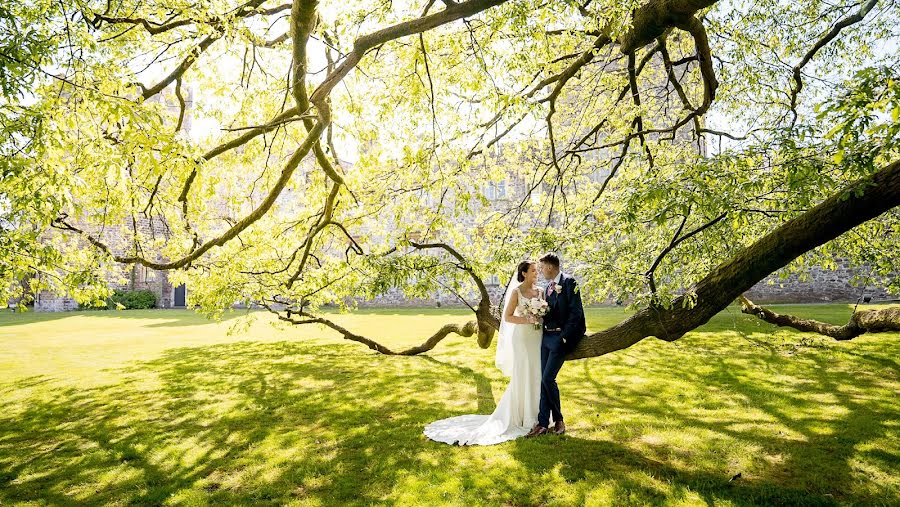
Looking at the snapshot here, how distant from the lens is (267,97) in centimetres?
967

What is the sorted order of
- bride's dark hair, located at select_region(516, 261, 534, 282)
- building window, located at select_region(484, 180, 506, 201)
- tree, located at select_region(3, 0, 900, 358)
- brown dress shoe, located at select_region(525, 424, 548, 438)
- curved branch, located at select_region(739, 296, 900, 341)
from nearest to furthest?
tree, located at select_region(3, 0, 900, 358) < brown dress shoe, located at select_region(525, 424, 548, 438) < bride's dark hair, located at select_region(516, 261, 534, 282) < curved branch, located at select_region(739, 296, 900, 341) < building window, located at select_region(484, 180, 506, 201)

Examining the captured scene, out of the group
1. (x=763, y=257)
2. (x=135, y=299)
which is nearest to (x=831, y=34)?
(x=763, y=257)

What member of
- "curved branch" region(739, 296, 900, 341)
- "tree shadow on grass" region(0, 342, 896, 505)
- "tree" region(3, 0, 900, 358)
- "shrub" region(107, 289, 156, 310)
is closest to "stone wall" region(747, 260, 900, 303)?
"curved branch" region(739, 296, 900, 341)

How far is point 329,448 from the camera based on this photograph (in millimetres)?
5391

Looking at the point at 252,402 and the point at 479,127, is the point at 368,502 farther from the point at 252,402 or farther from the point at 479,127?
the point at 479,127

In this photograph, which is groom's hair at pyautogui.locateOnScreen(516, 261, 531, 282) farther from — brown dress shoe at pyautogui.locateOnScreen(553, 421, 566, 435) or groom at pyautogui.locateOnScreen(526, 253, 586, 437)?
brown dress shoe at pyautogui.locateOnScreen(553, 421, 566, 435)

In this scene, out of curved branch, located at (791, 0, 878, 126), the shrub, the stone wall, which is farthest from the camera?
the shrub

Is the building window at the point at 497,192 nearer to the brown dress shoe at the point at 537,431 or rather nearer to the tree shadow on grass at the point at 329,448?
the tree shadow on grass at the point at 329,448

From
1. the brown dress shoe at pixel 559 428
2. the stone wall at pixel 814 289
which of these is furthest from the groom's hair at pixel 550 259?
the stone wall at pixel 814 289

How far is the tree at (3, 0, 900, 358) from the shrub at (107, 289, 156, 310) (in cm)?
1991

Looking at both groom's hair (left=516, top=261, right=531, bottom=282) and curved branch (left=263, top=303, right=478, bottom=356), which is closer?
groom's hair (left=516, top=261, right=531, bottom=282)

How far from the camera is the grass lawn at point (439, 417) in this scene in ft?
13.8

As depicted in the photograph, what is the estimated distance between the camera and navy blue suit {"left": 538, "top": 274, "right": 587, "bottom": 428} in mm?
5582

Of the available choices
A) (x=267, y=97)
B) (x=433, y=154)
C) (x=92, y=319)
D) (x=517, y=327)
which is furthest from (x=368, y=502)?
(x=92, y=319)
